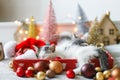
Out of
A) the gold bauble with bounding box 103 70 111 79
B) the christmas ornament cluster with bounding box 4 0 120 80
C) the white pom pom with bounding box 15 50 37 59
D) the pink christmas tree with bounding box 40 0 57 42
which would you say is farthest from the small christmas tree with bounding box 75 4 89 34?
A: the gold bauble with bounding box 103 70 111 79

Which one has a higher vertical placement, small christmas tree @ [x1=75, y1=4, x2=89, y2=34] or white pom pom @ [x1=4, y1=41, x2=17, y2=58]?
small christmas tree @ [x1=75, y1=4, x2=89, y2=34]

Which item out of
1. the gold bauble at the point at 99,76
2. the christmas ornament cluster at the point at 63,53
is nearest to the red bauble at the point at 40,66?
the christmas ornament cluster at the point at 63,53

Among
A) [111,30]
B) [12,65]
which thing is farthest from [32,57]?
[111,30]

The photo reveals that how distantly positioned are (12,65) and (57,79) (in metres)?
0.26

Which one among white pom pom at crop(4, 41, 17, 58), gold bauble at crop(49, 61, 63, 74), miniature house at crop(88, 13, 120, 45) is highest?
miniature house at crop(88, 13, 120, 45)

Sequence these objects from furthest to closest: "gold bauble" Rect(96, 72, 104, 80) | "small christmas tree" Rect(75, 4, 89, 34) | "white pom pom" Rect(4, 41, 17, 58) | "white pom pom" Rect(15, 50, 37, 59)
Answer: "small christmas tree" Rect(75, 4, 89, 34), "white pom pom" Rect(4, 41, 17, 58), "white pom pom" Rect(15, 50, 37, 59), "gold bauble" Rect(96, 72, 104, 80)

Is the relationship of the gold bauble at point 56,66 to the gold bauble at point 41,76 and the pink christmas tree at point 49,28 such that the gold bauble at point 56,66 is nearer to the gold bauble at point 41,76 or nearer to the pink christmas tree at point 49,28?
the gold bauble at point 41,76

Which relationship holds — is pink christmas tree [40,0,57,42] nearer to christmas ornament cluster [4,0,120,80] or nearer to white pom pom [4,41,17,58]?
christmas ornament cluster [4,0,120,80]

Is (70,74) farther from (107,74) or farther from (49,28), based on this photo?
(49,28)

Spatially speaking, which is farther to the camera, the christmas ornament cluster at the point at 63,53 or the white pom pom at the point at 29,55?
the white pom pom at the point at 29,55

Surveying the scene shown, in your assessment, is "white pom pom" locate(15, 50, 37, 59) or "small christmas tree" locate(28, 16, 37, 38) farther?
"small christmas tree" locate(28, 16, 37, 38)

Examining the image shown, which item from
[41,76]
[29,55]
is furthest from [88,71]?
[29,55]

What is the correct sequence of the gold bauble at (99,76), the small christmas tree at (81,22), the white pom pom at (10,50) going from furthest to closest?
1. the small christmas tree at (81,22)
2. the white pom pom at (10,50)
3. the gold bauble at (99,76)

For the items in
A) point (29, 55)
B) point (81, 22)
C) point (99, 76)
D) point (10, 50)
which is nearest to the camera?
point (99, 76)
